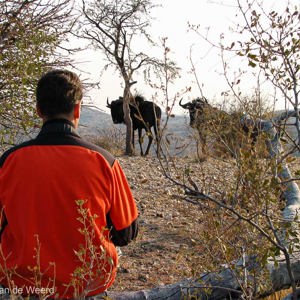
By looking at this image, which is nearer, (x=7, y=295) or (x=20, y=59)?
(x=7, y=295)

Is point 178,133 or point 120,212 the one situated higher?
point 178,133

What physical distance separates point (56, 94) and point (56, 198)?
49cm

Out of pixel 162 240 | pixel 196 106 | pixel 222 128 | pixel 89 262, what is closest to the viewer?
pixel 89 262

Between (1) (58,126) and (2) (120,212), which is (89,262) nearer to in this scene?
(2) (120,212)

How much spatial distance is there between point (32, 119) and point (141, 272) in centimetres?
248

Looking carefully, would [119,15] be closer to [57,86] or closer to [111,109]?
[111,109]

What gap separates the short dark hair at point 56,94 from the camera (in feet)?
8.88

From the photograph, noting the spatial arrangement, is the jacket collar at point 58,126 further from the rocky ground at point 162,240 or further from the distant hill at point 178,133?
the rocky ground at point 162,240

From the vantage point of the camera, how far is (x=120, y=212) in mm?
2797

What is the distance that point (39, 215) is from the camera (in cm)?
263

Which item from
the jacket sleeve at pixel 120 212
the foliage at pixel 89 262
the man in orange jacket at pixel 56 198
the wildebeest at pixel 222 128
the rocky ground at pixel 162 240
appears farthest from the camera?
the rocky ground at pixel 162 240

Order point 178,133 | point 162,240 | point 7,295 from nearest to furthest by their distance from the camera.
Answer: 1. point 7,295
2. point 162,240
3. point 178,133

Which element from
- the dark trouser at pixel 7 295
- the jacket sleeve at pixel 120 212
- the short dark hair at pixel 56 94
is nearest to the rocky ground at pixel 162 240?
the jacket sleeve at pixel 120 212

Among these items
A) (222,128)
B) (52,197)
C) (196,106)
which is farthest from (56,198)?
(196,106)
